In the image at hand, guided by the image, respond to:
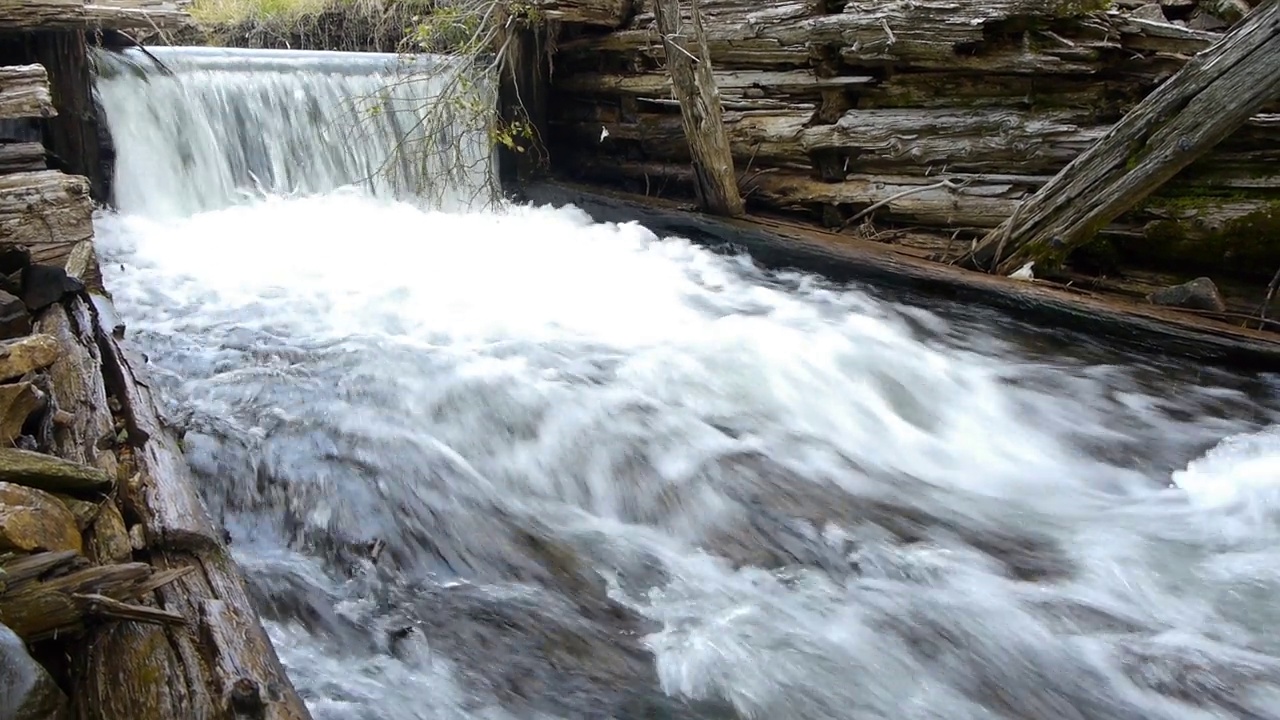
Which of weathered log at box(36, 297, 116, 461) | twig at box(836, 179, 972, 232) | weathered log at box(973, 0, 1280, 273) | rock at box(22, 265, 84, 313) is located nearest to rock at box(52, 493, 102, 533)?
weathered log at box(36, 297, 116, 461)

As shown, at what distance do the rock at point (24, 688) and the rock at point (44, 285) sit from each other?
2373 mm


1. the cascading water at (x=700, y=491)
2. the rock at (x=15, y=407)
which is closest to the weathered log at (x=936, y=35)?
the cascading water at (x=700, y=491)

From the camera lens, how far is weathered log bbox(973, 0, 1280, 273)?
4.54 meters

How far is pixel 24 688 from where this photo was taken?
5.38ft

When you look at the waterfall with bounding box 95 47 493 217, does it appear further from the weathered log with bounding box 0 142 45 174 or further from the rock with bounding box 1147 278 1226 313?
the rock with bounding box 1147 278 1226 313

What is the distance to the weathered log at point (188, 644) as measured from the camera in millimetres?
1712

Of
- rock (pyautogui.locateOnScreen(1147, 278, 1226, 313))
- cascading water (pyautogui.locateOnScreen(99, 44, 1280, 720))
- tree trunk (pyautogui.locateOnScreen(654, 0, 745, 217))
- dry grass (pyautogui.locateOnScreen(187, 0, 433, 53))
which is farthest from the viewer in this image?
dry grass (pyautogui.locateOnScreen(187, 0, 433, 53))

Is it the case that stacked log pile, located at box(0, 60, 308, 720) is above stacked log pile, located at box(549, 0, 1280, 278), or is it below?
below

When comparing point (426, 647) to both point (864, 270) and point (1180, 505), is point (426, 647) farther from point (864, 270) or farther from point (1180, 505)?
point (864, 270)

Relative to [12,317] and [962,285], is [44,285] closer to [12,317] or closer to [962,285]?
[12,317]

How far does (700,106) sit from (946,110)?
186cm

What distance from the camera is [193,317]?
5391mm

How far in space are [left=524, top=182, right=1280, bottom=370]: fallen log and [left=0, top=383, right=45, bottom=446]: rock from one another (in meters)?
5.07

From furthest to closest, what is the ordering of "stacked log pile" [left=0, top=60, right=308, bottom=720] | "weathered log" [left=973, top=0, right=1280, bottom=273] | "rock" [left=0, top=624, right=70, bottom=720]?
"weathered log" [left=973, top=0, right=1280, bottom=273] < "stacked log pile" [left=0, top=60, right=308, bottom=720] < "rock" [left=0, top=624, right=70, bottom=720]
